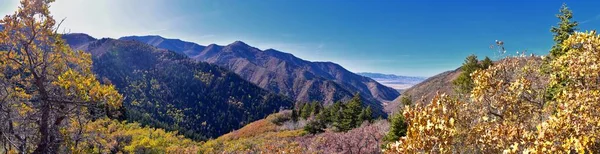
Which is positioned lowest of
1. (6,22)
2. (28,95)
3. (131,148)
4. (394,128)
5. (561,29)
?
(131,148)

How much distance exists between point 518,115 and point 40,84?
45.0 ft

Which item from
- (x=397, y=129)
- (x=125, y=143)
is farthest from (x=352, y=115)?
(x=125, y=143)

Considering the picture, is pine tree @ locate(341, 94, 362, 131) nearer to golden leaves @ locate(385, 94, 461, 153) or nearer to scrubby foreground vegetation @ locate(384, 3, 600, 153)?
scrubby foreground vegetation @ locate(384, 3, 600, 153)

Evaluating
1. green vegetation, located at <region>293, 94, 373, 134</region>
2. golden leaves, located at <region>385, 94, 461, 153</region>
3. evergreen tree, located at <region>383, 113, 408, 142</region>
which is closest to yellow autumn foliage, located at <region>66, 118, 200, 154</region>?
golden leaves, located at <region>385, 94, 461, 153</region>

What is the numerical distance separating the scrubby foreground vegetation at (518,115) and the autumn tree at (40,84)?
8.76 meters

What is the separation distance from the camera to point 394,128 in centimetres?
3197

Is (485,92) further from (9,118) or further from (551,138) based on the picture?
(9,118)

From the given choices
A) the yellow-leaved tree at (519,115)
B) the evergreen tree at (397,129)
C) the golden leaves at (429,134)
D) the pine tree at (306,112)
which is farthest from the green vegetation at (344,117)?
the golden leaves at (429,134)

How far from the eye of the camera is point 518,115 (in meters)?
9.18

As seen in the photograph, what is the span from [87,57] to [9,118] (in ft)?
8.08

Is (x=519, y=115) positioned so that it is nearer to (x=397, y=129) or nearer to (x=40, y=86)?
(x=40, y=86)

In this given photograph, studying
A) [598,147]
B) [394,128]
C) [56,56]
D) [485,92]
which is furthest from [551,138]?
[394,128]

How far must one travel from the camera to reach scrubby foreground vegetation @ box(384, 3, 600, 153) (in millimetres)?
4957

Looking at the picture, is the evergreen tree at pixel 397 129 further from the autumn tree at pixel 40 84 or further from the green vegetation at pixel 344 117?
the autumn tree at pixel 40 84
